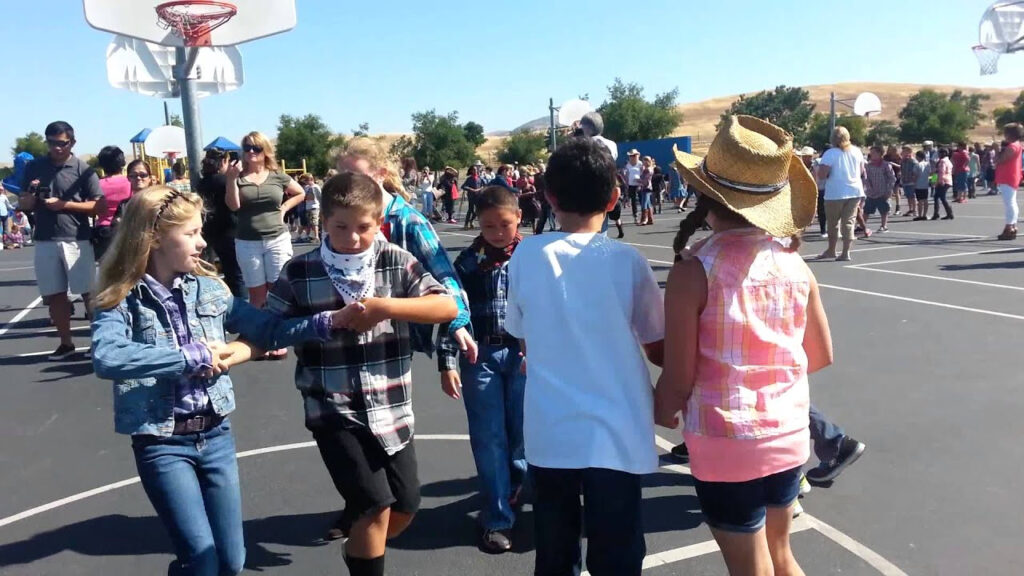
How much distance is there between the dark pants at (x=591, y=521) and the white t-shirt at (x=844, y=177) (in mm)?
10132

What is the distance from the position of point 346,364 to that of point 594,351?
0.97 metres

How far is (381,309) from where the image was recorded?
255 centimetres

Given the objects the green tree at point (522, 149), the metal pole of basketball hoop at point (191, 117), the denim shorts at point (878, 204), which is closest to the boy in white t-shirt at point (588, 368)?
the metal pole of basketball hoop at point (191, 117)

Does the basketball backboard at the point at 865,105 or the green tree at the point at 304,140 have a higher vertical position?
the green tree at the point at 304,140

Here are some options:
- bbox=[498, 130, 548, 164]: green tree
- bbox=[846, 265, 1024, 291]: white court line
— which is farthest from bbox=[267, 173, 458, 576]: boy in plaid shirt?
bbox=[498, 130, 548, 164]: green tree

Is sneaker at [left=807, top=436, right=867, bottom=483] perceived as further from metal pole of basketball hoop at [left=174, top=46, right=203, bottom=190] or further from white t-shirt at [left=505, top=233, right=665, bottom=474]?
metal pole of basketball hoop at [left=174, top=46, right=203, bottom=190]

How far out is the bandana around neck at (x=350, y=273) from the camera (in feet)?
9.01

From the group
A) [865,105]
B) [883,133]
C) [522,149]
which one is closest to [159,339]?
[865,105]

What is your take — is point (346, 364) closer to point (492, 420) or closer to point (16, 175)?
point (492, 420)

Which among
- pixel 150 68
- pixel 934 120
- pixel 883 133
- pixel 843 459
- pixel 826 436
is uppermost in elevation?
pixel 934 120

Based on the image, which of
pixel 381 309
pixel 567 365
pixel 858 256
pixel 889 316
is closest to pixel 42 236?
pixel 381 309

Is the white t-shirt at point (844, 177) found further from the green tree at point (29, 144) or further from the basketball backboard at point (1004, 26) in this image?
the green tree at point (29, 144)

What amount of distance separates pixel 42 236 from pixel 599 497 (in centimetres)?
686

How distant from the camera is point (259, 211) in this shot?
6758 mm
